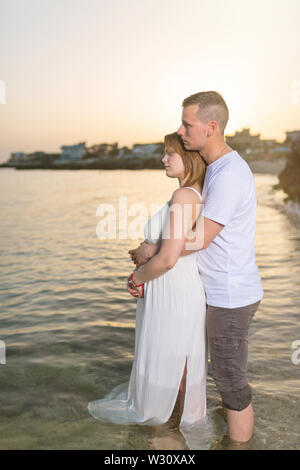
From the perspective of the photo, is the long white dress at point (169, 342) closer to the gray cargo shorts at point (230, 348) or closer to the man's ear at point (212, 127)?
the gray cargo shorts at point (230, 348)

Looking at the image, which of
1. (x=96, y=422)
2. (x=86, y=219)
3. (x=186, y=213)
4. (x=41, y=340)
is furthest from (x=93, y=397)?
(x=86, y=219)

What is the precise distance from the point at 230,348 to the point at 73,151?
6052 inches

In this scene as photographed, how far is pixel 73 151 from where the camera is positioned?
498 ft

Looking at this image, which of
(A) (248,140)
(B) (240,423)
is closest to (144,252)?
(B) (240,423)

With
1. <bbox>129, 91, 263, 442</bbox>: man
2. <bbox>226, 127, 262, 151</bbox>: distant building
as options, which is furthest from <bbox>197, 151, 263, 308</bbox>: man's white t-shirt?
<bbox>226, 127, 262, 151</bbox>: distant building

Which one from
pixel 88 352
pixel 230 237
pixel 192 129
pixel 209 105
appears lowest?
pixel 88 352

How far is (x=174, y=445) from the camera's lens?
137 inches

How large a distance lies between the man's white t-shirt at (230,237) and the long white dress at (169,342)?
17cm

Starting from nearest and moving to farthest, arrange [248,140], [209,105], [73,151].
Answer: [209,105] < [248,140] < [73,151]

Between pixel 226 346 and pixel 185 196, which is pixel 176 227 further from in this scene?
pixel 226 346

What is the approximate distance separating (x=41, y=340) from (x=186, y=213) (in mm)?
3746

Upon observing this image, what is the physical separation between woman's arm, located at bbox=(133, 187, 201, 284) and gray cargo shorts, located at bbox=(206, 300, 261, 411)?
47 cm

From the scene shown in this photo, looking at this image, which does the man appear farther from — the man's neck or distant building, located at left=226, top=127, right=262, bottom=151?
distant building, located at left=226, top=127, right=262, bottom=151
